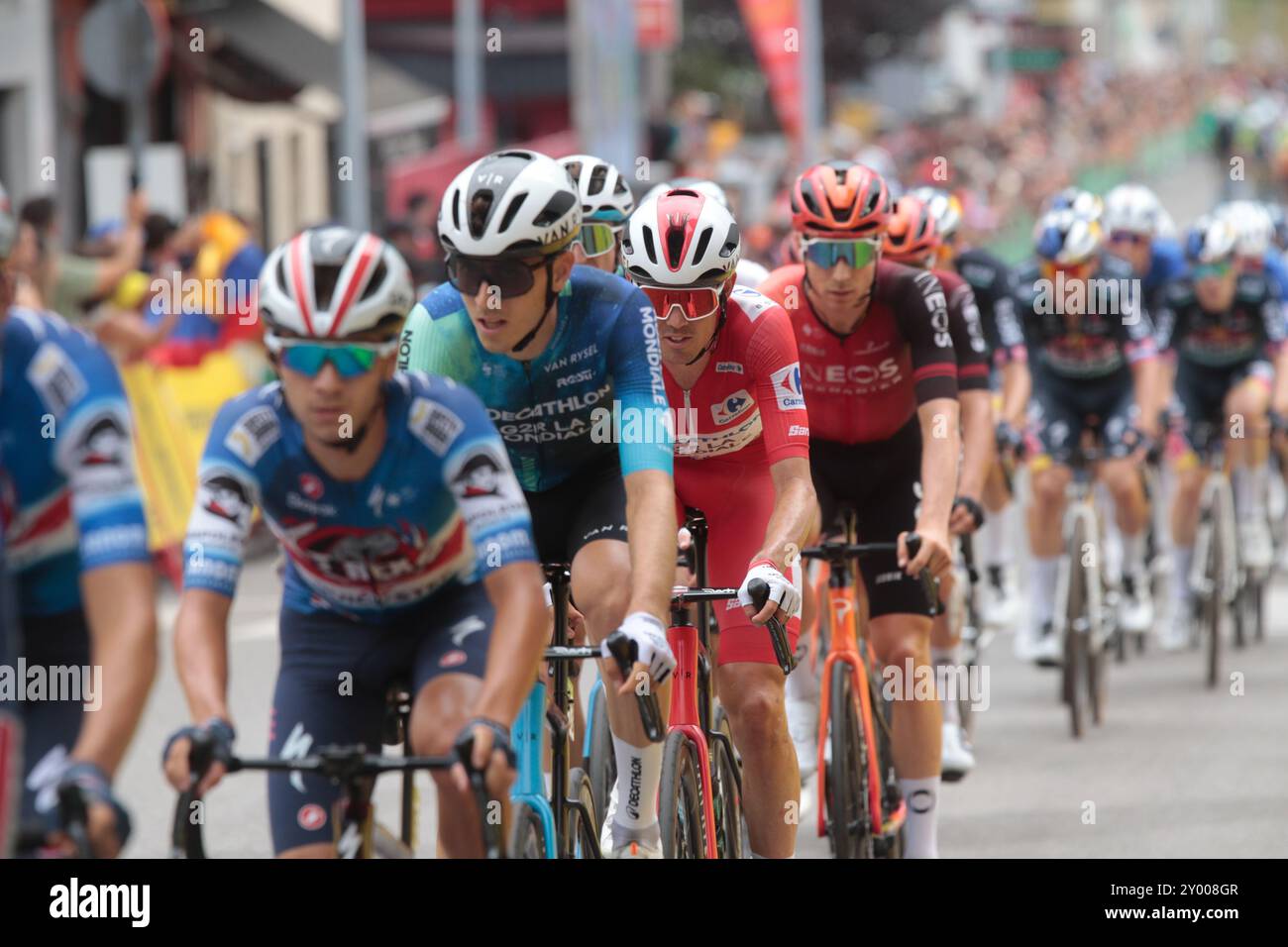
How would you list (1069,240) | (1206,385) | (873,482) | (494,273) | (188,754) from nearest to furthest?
1. (188,754)
2. (494,273)
3. (873,482)
4. (1069,240)
5. (1206,385)

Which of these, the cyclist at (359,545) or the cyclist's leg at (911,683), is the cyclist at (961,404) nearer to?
the cyclist's leg at (911,683)

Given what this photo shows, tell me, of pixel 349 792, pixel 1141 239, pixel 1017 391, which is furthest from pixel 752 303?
pixel 1141 239

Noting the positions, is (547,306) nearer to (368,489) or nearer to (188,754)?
(368,489)

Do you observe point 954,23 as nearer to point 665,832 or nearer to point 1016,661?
point 1016,661

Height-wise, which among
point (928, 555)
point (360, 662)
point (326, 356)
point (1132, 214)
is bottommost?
point (360, 662)

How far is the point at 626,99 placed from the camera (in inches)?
996

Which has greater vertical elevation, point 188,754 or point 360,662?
point 360,662

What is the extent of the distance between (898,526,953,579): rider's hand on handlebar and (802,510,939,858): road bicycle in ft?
0.08

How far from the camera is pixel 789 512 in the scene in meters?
6.05

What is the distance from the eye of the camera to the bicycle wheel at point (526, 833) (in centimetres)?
489

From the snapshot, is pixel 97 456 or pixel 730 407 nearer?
→ pixel 97 456

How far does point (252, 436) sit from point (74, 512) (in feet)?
1.27
